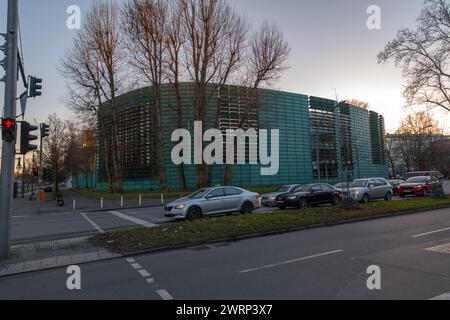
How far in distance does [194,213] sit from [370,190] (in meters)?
12.6

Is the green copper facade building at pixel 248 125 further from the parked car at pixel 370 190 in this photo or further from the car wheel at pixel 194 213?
the car wheel at pixel 194 213

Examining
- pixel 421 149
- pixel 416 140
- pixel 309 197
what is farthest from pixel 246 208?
pixel 421 149

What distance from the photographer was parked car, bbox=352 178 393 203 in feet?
68.9

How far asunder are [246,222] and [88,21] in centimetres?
3083

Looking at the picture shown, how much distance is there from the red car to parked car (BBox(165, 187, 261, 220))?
47.8 ft

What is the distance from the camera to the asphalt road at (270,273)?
5.19 m

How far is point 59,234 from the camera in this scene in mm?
12742

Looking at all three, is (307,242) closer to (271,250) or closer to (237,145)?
(271,250)

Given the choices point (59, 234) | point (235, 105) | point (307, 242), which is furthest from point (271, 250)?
point (235, 105)

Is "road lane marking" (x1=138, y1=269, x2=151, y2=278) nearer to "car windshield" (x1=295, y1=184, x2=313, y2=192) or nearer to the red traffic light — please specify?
the red traffic light

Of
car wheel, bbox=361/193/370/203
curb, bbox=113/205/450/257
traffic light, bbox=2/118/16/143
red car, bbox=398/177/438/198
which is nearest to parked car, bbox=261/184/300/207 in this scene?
car wheel, bbox=361/193/370/203

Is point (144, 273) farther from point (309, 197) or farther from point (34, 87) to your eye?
point (309, 197)

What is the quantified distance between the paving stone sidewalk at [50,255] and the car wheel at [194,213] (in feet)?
16.0

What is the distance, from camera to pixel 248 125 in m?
38.7
